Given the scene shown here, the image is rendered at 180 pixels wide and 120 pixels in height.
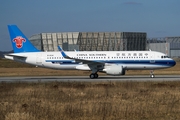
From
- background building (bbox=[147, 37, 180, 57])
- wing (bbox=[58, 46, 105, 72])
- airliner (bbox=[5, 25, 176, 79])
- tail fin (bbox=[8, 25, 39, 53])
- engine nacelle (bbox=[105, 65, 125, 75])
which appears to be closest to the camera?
engine nacelle (bbox=[105, 65, 125, 75])

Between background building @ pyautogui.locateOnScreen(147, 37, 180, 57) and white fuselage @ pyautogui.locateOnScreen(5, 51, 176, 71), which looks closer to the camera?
white fuselage @ pyautogui.locateOnScreen(5, 51, 176, 71)

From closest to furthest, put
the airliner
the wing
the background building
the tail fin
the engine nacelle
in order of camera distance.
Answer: the engine nacelle, the wing, the airliner, the tail fin, the background building

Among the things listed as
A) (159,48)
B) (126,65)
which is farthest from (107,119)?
(159,48)

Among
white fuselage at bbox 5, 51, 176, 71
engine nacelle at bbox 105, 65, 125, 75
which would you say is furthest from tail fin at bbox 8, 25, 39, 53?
engine nacelle at bbox 105, 65, 125, 75

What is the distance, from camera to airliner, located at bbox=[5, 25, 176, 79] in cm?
3794

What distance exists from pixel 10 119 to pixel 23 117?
446mm

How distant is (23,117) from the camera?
12000 millimetres

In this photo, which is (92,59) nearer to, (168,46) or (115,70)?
(115,70)

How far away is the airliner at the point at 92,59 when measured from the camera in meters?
37.9

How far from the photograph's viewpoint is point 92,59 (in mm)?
39375

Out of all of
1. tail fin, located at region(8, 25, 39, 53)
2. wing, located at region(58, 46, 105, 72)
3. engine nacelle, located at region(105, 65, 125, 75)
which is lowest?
engine nacelle, located at region(105, 65, 125, 75)

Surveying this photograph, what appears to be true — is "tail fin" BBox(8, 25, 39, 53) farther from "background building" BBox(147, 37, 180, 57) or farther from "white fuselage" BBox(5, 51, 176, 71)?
"background building" BBox(147, 37, 180, 57)

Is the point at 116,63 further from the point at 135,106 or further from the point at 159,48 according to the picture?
the point at 159,48

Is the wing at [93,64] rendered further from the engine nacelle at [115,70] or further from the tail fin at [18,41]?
the tail fin at [18,41]
